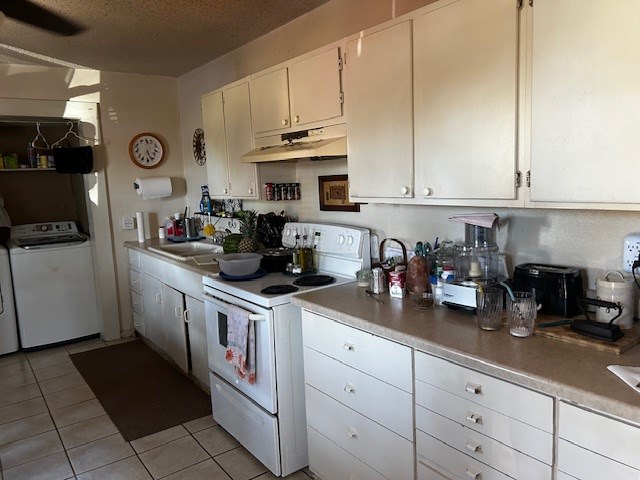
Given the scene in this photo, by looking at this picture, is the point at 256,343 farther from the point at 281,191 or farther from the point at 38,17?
the point at 38,17

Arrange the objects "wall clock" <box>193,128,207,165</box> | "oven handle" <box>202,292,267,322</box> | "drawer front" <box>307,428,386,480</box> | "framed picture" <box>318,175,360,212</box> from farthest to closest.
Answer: "wall clock" <box>193,128,207,165</box>, "framed picture" <box>318,175,360,212</box>, "oven handle" <box>202,292,267,322</box>, "drawer front" <box>307,428,386,480</box>

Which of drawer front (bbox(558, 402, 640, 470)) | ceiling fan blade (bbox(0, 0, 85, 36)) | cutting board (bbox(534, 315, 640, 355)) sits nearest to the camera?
drawer front (bbox(558, 402, 640, 470))

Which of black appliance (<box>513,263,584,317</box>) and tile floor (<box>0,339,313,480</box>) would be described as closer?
black appliance (<box>513,263,584,317</box>)

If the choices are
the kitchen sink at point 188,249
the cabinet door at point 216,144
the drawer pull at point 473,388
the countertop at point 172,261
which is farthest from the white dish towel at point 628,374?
the kitchen sink at point 188,249

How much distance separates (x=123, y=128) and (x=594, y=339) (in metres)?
4.30

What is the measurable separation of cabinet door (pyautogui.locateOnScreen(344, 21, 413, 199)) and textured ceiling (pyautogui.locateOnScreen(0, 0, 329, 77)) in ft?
2.97

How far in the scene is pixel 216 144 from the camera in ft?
11.5

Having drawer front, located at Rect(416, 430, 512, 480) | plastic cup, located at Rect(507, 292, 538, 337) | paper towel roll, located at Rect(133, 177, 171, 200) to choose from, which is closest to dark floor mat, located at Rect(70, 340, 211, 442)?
paper towel roll, located at Rect(133, 177, 171, 200)

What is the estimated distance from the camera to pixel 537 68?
1.54 m

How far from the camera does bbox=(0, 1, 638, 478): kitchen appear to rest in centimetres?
180

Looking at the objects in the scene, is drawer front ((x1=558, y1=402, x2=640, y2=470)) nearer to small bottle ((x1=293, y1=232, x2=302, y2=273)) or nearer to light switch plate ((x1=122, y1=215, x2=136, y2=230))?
small bottle ((x1=293, y1=232, x2=302, y2=273))

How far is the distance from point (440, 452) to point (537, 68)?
131 centimetres

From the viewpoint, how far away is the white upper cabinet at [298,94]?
2404mm

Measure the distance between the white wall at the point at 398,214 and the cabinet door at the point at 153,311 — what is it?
1038 millimetres
